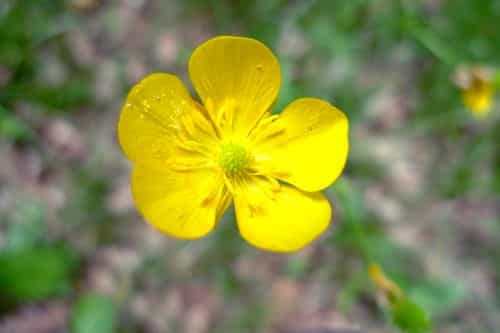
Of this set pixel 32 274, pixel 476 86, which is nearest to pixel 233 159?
pixel 476 86

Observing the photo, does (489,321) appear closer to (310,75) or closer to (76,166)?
(310,75)

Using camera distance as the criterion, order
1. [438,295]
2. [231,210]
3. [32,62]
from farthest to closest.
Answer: [438,295], [32,62], [231,210]

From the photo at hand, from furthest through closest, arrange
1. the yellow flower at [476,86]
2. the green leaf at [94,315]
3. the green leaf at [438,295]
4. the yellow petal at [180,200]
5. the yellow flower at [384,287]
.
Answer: the green leaf at [438,295] < the green leaf at [94,315] < the yellow flower at [476,86] < the yellow flower at [384,287] < the yellow petal at [180,200]

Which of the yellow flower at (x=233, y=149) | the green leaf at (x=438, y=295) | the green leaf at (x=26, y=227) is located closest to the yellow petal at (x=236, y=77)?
the yellow flower at (x=233, y=149)

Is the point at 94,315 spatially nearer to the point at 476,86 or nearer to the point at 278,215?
the point at 278,215

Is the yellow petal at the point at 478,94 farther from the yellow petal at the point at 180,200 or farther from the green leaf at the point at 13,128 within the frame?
the green leaf at the point at 13,128

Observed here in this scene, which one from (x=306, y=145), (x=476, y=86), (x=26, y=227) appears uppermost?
(x=306, y=145)
